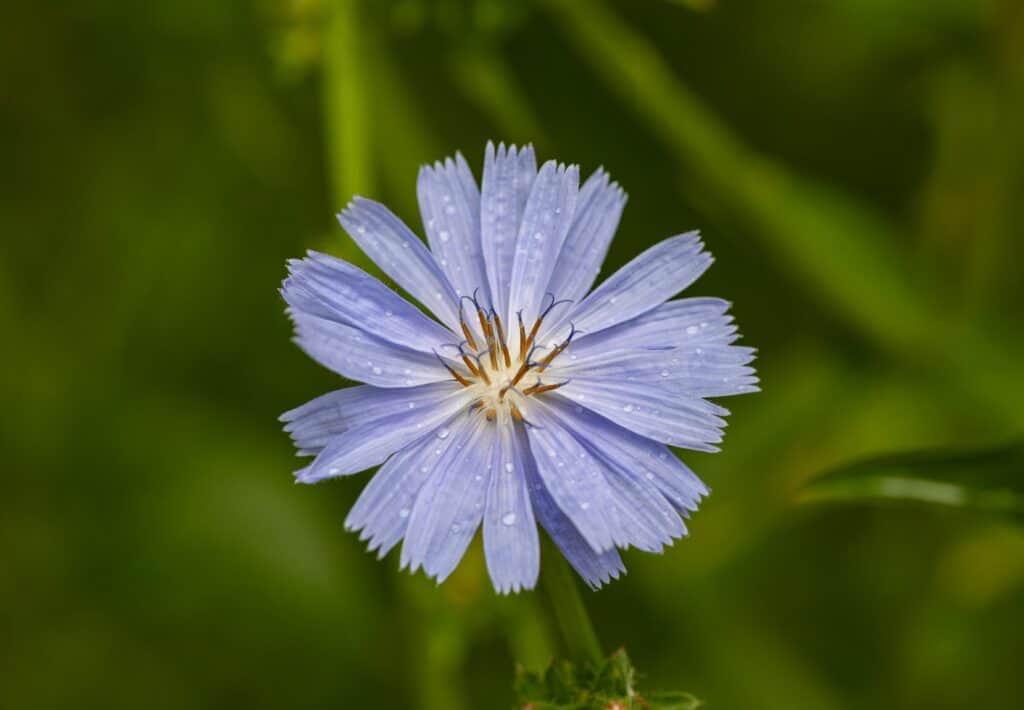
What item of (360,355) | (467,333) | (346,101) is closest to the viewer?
(360,355)

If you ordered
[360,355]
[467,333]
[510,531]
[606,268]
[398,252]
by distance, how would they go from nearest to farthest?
[510,531] < [360,355] < [398,252] < [467,333] < [606,268]

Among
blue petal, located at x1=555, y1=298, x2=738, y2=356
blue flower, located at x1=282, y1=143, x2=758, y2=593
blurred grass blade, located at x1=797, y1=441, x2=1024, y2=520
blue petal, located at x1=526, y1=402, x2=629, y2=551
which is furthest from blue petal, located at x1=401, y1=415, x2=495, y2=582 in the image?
blurred grass blade, located at x1=797, y1=441, x2=1024, y2=520

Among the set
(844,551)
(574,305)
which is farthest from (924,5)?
(574,305)

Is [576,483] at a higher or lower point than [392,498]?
lower

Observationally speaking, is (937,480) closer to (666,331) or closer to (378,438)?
(666,331)

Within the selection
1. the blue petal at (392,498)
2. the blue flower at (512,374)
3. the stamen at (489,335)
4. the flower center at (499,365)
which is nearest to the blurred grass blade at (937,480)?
the blue flower at (512,374)

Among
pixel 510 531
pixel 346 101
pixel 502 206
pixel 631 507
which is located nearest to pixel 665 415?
pixel 631 507

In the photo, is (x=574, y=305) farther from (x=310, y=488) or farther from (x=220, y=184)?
(x=220, y=184)
